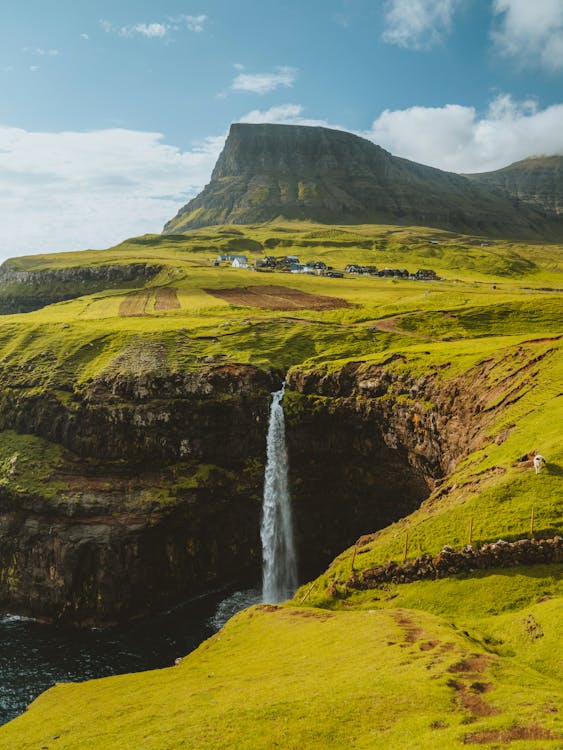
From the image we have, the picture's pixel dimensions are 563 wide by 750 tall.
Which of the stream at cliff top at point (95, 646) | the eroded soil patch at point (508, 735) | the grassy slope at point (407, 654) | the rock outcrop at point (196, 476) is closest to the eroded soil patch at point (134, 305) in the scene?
the rock outcrop at point (196, 476)

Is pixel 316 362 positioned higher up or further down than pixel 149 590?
higher up

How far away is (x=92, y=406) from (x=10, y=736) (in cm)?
5066

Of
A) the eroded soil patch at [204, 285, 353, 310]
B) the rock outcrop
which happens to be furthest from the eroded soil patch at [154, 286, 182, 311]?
the rock outcrop

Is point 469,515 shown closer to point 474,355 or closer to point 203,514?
point 474,355

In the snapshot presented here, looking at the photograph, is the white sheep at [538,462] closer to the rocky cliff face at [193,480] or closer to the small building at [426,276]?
the rocky cliff face at [193,480]

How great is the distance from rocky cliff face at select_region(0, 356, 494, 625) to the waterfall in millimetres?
1442

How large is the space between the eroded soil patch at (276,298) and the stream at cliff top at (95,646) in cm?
6578

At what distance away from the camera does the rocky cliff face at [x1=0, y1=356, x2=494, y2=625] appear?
2501 inches

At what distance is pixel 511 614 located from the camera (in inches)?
1107

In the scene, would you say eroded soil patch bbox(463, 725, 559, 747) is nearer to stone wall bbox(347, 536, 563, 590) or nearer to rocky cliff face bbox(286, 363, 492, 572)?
stone wall bbox(347, 536, 563, 590)

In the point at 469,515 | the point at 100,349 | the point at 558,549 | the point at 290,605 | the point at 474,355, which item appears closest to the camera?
the point at 558,549

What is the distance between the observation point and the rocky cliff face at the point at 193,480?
2501 inches

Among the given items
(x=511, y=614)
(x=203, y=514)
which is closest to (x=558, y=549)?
(x=511, y=614)

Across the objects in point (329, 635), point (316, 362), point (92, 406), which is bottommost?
point (329, 635)
